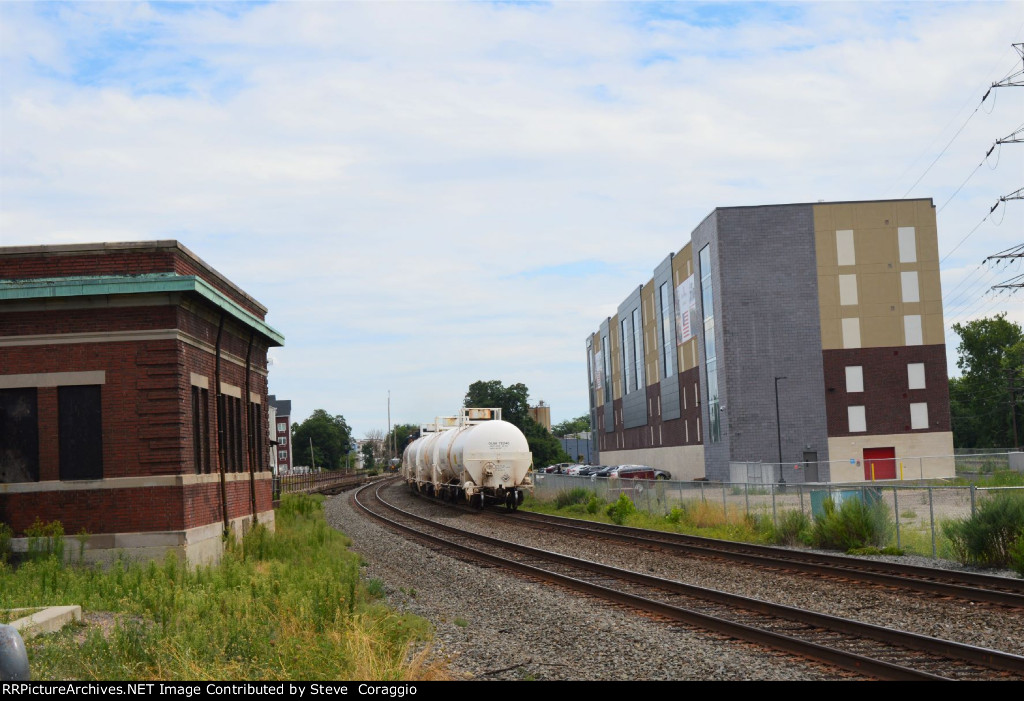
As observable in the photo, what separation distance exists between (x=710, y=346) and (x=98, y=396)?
52003 mm

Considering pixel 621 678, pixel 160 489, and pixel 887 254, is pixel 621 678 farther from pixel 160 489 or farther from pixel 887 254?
pixel 887 254

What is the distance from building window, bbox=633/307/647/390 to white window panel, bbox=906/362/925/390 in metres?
29.7

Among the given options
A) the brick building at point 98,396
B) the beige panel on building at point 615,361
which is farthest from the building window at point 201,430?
the beige panel on building at point 615,361

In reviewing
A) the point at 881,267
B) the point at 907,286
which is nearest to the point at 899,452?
the point at 907,286

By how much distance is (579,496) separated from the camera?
3966 centimetres

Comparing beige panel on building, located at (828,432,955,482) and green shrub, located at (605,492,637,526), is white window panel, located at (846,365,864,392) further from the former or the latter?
green shrub, located at (605,492,637,526)

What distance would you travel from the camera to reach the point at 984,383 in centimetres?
11531

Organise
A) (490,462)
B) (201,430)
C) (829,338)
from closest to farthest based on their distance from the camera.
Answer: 1. (201,430)
2. (490,462)
3. (829,338)

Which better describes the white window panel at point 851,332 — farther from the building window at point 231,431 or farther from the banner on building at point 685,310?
the building window at point 231,431

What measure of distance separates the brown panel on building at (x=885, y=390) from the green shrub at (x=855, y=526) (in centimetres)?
4104

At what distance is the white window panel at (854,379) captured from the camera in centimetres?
6153

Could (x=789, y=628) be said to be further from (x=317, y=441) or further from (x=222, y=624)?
(x=317, y=441)

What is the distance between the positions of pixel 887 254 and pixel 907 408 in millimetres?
9691

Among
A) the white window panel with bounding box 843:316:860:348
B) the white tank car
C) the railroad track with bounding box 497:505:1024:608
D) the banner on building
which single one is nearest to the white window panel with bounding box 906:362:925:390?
the white window panel with bounding box 843:316:860:348
